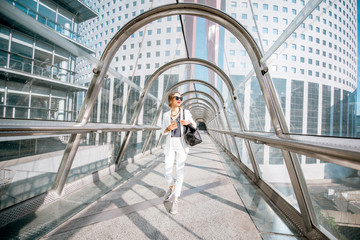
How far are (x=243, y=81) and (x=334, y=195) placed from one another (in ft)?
10.3

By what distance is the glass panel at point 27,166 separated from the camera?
1.98m

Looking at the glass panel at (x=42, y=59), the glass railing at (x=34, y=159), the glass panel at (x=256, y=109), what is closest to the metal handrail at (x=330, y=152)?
the glass panel at (x=256, y=109)

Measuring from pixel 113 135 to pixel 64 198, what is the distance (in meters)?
1.99

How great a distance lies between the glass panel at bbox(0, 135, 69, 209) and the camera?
198 centimetres

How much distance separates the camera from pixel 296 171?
2096mm

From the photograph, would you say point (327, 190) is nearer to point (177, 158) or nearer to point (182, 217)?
point (182, 217)

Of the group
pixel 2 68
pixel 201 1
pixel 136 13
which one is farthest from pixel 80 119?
pixel 201 1

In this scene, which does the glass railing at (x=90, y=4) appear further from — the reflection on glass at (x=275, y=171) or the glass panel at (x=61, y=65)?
the reflection on glass at (x=275, y=171)

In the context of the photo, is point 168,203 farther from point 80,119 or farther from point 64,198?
point 80,119

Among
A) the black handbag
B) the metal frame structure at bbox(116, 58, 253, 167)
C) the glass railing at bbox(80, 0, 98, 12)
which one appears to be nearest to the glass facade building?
the glass railing at bbox(80, 0, 98, 12)

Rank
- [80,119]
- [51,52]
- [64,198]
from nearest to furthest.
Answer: [51,52] < [64,198] < [80,119]

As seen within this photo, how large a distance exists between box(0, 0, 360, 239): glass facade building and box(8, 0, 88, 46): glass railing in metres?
0.01

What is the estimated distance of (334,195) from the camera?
1.83 m

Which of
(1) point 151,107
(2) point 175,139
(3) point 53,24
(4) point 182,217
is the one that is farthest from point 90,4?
(1) point 151,107
